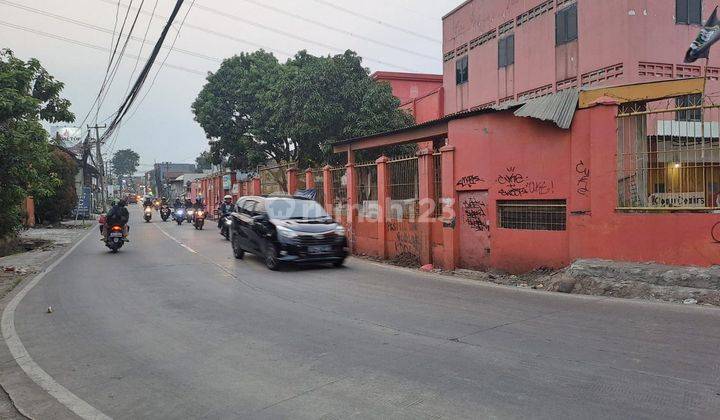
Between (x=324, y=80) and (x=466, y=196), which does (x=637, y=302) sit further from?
(x=324, y=80)

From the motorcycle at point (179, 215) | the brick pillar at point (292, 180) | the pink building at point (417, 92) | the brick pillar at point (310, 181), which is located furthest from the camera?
the motorcycle at point (179, 215)

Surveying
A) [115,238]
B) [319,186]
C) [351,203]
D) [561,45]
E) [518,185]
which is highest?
[561,45]

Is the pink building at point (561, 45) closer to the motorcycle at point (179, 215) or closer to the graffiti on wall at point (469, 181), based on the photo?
the graffiti on wall at point (469, 181)

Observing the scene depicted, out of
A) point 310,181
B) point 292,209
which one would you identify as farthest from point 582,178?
point 310,181

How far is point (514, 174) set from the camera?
34.8 feet

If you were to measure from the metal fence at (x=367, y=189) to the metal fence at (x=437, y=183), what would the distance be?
8.03 feet

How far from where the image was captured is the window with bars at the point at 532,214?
9875mm

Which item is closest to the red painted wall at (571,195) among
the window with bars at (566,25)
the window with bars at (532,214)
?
the window with bars at (532,214)

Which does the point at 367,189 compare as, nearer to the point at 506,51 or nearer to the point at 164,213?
the point at 506,51

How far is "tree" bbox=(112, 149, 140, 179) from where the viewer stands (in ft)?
417

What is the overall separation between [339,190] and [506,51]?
11116 mm

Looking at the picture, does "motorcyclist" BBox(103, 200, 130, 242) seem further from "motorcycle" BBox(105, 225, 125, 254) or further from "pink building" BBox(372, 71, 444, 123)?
"pink building" BBox(372, 71, 444, 123)

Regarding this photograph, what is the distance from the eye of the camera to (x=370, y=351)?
527 centimetres

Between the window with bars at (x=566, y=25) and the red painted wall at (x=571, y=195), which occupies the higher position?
the window with bars at (x=566, y=25)
